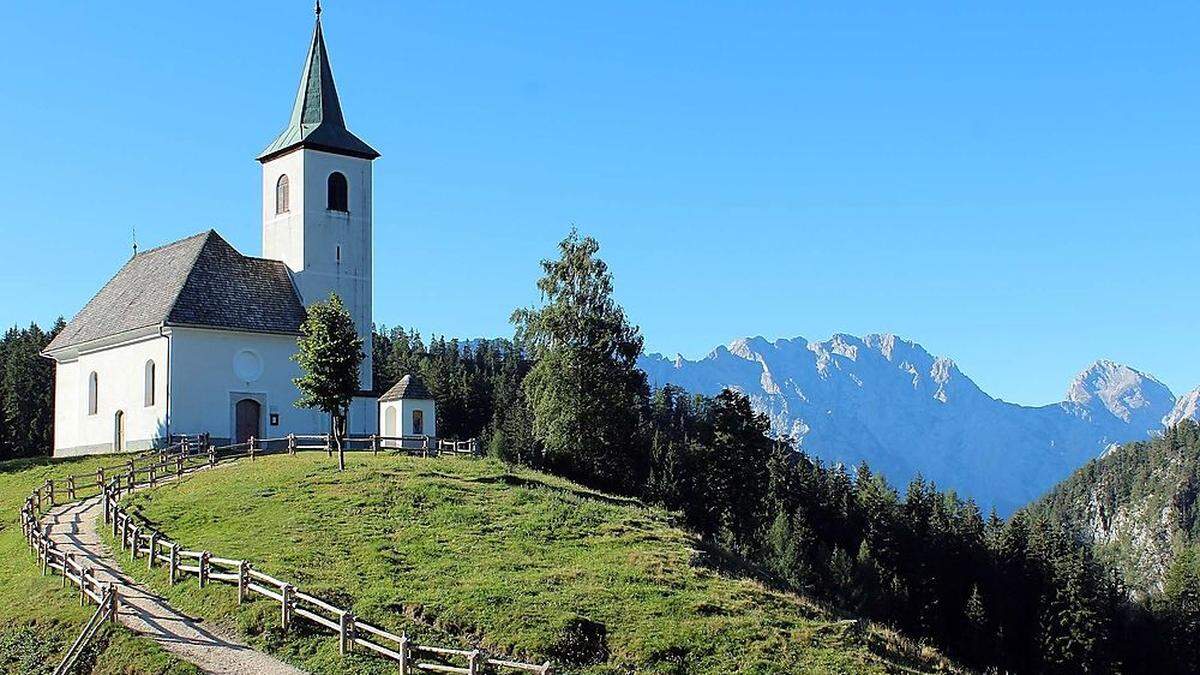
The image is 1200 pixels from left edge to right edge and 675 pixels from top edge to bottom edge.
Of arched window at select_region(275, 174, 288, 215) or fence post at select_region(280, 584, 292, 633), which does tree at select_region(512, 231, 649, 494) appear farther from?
fence post at select_region(280, 584, 292, 633)

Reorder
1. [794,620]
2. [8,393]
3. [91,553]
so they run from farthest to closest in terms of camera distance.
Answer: [8,393] < [91,553] < [794,620]

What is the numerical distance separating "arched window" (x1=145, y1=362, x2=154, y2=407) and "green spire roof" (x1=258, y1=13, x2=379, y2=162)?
13.4 metres

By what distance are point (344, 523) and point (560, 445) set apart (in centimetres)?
2876

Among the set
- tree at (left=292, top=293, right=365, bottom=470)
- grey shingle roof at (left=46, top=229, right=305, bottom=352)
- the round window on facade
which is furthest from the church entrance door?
tree at (left=292, top=293, right=365, bottom=470)

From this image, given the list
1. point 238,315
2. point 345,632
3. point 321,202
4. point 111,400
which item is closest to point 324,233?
point 321,202

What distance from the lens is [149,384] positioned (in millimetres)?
60781

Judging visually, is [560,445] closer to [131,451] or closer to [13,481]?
[131,451]

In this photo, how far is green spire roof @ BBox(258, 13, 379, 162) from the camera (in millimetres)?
65938

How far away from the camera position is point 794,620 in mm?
31844

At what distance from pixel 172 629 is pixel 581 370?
38.7 meters

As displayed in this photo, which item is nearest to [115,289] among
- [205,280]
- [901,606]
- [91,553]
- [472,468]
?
[205,280]

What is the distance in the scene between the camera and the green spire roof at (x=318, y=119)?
65938 millimetres

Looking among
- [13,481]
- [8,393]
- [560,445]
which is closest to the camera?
[13,481]

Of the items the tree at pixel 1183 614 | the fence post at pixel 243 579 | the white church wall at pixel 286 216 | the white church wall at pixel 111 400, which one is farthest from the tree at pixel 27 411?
the tree at pixel 1183 614
